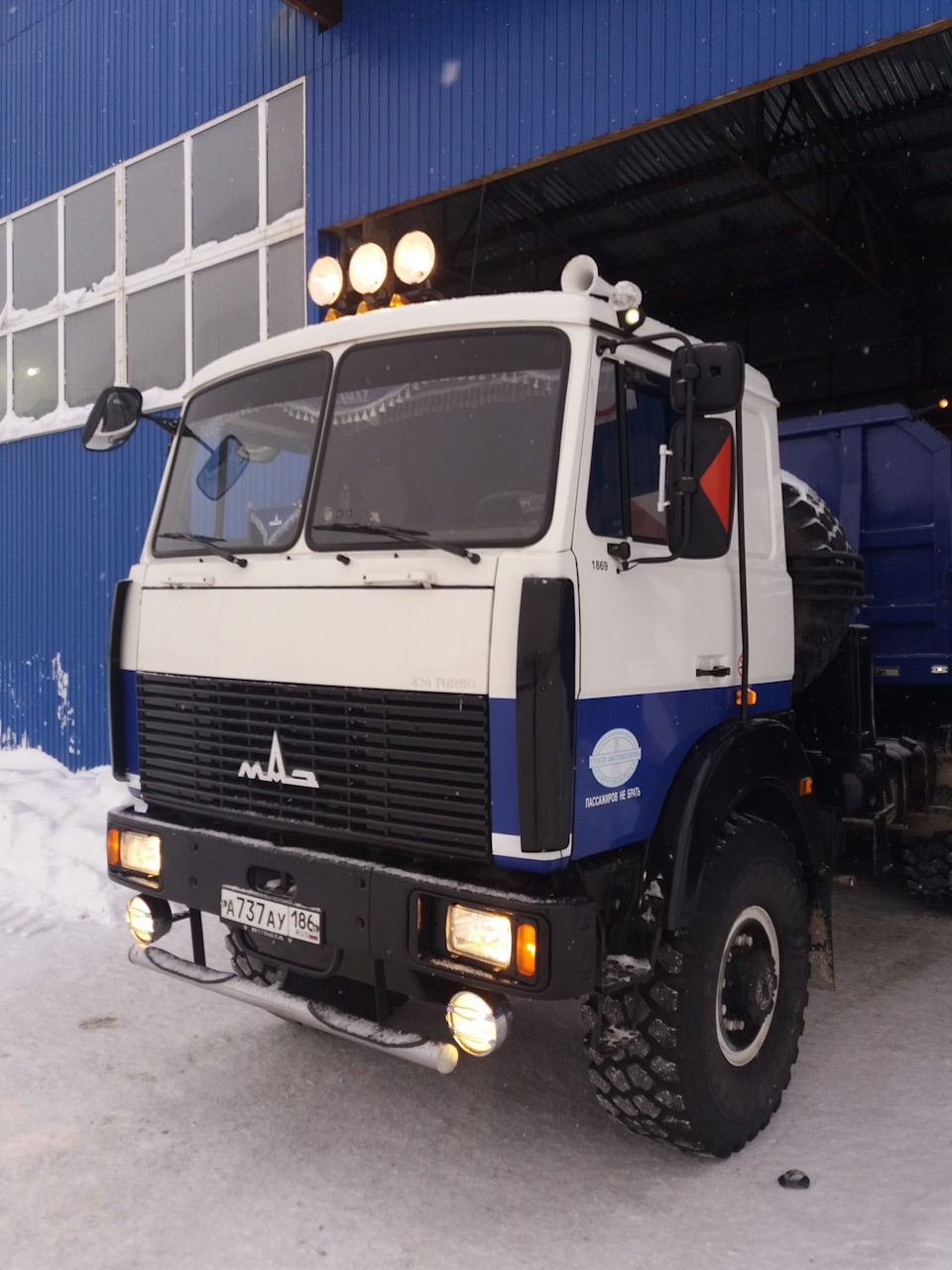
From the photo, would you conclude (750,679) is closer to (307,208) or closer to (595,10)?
(595,10)

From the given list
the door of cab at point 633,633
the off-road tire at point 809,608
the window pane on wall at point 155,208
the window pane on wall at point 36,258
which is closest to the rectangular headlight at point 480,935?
the door of cab at point 633,633

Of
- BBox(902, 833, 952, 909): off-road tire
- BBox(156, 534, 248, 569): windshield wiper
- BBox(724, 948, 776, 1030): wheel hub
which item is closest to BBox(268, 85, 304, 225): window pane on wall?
BBox(156, 534, 248, 569): windshield wiper

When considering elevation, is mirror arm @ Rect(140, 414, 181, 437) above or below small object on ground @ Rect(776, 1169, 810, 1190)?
above

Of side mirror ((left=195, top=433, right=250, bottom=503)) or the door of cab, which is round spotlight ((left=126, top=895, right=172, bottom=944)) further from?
the door of cab

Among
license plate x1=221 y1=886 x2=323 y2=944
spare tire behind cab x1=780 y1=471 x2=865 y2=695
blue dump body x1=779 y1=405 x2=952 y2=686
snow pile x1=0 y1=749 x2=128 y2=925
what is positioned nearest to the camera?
license plate x1=221 y1=886 x2=323 y2=944

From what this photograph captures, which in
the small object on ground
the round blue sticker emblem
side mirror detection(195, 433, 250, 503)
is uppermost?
side mirror detection(195, 433, 250, 503)

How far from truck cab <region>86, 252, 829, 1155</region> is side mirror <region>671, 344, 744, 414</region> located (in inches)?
0.8

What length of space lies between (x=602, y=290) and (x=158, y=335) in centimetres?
786

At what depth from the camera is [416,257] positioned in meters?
4.55

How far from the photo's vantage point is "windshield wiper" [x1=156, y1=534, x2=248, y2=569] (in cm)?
334

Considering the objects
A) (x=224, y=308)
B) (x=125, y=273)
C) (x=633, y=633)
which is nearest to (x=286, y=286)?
(x=224, y=308)

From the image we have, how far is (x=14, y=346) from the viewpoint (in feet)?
38.1

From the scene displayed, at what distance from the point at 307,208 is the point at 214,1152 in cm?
722

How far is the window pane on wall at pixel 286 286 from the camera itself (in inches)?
337
